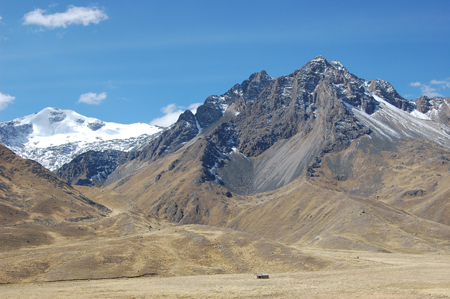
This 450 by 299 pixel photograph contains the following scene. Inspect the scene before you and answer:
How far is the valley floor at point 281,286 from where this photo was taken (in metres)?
52.2

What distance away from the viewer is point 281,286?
59719 mm

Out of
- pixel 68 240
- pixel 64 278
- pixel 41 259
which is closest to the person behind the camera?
pixel 64 278

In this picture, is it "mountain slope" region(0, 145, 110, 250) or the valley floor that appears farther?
"mountain slope" region(0, 145, 110, 250)

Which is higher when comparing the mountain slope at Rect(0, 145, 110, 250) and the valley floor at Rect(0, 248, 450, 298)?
the mountain slope at Rect(0, 145, 110, 250)

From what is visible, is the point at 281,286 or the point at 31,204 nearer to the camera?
the point at 281,286

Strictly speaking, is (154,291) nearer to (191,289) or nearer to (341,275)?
(191,289)

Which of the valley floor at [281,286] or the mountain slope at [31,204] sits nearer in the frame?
the valley floor at [281,286]

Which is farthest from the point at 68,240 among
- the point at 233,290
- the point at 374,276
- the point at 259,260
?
the point at 374,276

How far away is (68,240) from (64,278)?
5363 cm

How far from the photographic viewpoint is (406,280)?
194 ft

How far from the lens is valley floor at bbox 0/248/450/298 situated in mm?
52188

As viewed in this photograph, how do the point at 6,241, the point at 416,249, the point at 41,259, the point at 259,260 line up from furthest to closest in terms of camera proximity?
the point at 416,249 → the point at 6,241 → the point at 259,260 → the point at 41,259

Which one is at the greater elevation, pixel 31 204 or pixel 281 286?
pixel 31 204

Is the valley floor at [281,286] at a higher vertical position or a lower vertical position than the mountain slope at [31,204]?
lower
